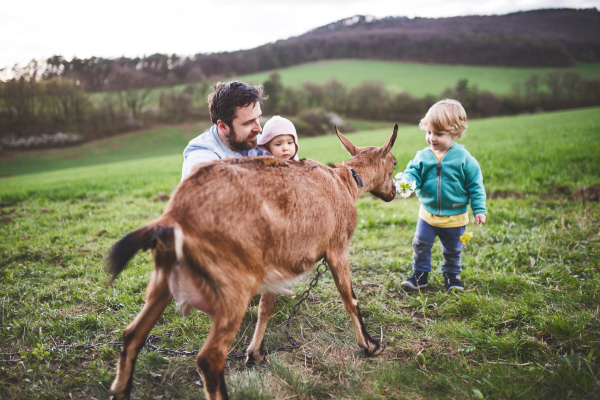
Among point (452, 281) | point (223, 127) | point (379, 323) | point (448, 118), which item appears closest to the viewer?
point (379, 323)

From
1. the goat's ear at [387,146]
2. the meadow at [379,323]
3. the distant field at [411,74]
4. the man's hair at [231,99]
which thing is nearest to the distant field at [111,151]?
the distant field at [411,74]

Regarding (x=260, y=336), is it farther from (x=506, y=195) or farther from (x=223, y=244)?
(x=506, y=195)

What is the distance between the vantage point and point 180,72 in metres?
70.8

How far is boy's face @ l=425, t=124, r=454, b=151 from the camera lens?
4004mm

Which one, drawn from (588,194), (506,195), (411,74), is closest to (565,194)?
(588,194)

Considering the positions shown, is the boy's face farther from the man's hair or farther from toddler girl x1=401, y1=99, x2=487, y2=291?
the man's hair

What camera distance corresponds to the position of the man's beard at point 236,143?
3740mm

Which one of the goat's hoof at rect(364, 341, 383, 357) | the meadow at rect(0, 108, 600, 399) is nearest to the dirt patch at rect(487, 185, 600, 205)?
the meadow at rect(0, 108, 600, 399)

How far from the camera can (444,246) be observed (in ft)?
14.0

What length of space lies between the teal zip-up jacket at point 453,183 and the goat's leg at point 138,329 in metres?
3.14

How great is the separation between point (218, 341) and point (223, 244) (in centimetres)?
64

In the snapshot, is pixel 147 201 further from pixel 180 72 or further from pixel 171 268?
pixel 180 72

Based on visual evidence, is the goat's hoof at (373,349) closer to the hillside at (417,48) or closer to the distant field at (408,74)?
the distant field at (408,74)

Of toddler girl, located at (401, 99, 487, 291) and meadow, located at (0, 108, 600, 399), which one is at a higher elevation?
toddler girl, located at (401, 99, 487, 291)
